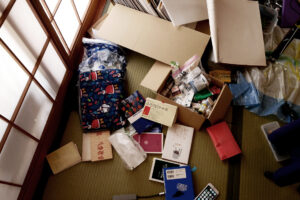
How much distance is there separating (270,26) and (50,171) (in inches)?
96.7

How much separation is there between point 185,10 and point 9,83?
1.55 m

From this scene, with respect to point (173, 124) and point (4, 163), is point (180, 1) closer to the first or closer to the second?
point (173, 124)

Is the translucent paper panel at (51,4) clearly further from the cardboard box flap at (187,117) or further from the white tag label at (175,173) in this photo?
the white tag label at (175,173)

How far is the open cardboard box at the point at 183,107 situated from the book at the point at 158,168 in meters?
0.38

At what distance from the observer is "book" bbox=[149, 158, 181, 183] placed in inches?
73.4

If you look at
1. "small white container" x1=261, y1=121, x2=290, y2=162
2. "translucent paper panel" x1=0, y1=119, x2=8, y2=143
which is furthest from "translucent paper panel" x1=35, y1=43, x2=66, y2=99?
"small white container" x1=261, y1=121, x2=290, y2=162

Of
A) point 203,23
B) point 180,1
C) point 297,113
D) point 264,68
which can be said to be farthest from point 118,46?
point 297,113

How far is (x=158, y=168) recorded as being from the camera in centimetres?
189

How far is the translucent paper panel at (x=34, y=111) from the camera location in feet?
5.45

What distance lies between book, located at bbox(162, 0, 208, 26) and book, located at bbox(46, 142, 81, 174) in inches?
58.4

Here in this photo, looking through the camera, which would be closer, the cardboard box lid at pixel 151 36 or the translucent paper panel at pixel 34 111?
the translucent paper panel at pixel 34 111

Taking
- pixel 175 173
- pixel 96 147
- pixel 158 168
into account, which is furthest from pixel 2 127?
pixel 175 173

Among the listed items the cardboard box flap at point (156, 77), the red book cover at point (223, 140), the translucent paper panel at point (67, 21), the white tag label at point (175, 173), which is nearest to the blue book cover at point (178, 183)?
the white tag label at point (175, 173)

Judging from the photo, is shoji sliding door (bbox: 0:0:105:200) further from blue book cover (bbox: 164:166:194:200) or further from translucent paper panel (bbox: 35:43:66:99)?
blue book cover (bbox: 164:166:194:200)
